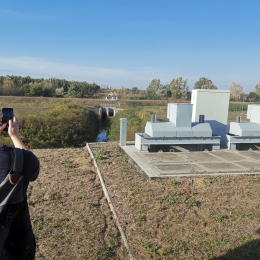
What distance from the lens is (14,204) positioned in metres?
1.74

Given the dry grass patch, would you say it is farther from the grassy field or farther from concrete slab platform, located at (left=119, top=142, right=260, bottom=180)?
Answer: concrete slab platform, located at (left=119, top=142, right=260, bottom=180)

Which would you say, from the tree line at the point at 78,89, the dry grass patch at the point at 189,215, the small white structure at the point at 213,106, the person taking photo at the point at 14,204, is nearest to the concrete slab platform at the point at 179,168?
the dry grass patch at the point at 189,215

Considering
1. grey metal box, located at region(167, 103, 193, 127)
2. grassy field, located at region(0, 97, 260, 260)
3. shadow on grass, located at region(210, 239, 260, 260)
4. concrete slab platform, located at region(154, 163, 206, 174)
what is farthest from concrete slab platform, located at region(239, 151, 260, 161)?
shadow on grass, located at region(210, 239, 260, 260)

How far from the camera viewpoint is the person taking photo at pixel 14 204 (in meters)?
1.62

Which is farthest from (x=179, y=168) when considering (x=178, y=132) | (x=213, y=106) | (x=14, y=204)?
(x=14, y=204)

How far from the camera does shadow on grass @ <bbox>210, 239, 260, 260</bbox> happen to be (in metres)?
3.37

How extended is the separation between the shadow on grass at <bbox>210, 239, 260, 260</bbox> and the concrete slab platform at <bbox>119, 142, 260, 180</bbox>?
269 cm

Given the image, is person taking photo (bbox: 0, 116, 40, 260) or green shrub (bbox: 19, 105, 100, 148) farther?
green shrub (bbox: 19, 105, 100, 148)

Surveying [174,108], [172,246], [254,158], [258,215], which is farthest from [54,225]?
[254,158]

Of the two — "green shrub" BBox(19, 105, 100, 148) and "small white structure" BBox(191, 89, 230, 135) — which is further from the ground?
"small white structure" BBox(191, 89, 230, 135)

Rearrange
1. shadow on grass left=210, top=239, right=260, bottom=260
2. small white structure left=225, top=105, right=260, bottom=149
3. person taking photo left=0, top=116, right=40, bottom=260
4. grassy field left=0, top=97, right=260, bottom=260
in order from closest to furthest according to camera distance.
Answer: person taking photo left=0, top=116, right=40, bottom=260 < shadow on grass left=210, top=239, right=260, bottom=260 < grassy field left=0, top=97, right=260, bottom=260 < small white structure left=225, top=105, right=260, bottom=149

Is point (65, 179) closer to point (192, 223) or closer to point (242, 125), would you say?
point (192, 223)

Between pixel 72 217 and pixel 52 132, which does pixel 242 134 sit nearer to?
pixel 72 217

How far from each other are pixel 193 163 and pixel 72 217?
13.6ft
